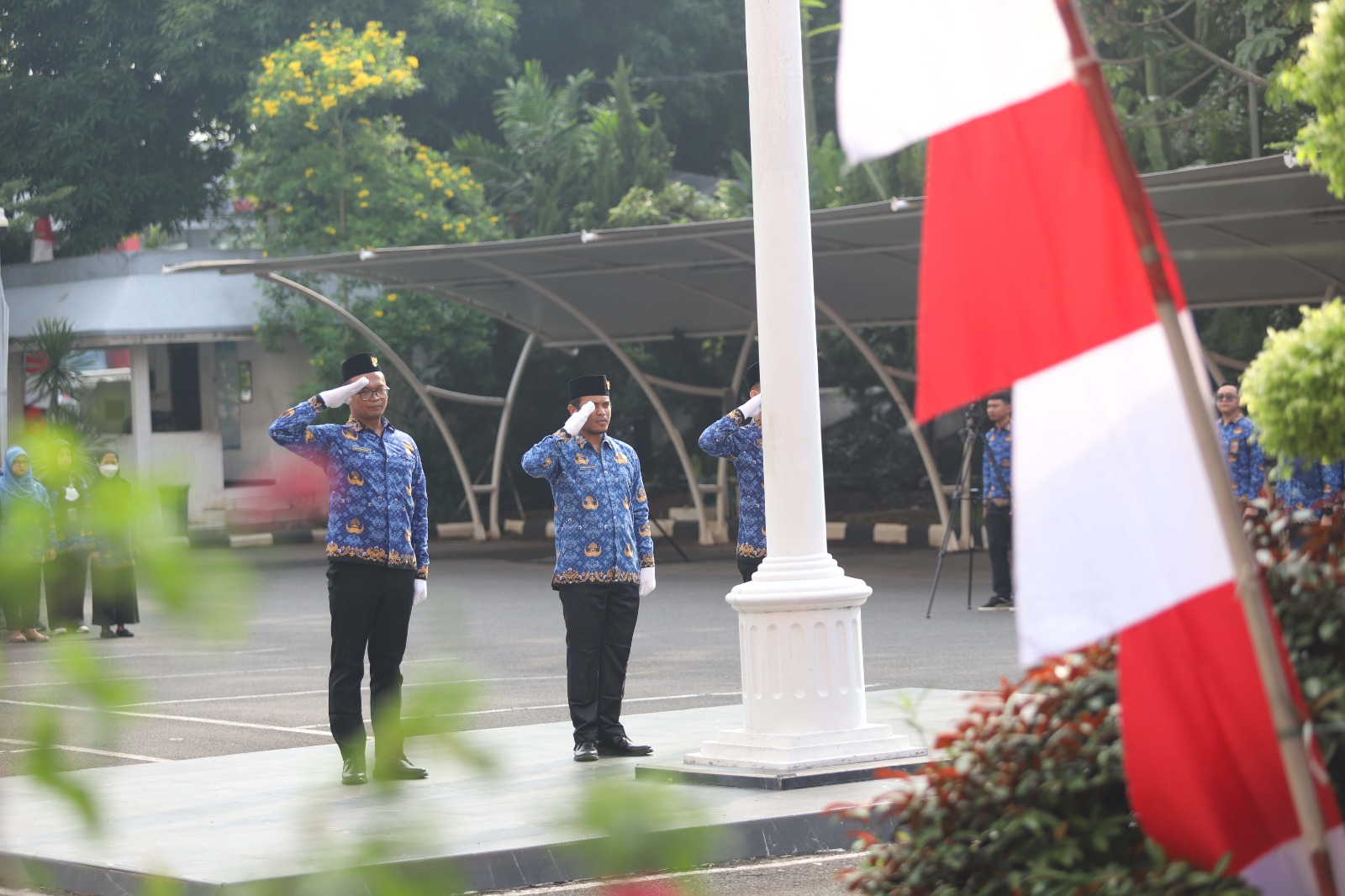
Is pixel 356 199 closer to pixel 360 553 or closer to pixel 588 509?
pixel 588 509

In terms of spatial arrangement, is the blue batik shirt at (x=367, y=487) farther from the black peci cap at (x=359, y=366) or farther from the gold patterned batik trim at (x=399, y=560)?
the black peci cap at (x=359, y=366)

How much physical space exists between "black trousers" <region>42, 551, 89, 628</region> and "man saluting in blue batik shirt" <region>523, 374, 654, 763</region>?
7.60 meters

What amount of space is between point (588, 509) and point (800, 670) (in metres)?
1.83

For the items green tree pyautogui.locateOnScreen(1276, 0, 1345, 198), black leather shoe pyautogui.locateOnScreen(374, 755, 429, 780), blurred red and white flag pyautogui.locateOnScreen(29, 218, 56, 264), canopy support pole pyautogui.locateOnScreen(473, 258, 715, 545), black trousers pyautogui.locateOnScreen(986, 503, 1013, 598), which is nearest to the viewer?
black leather shoe pyautogui.locateOnScreen(374, 755, 429, 780)

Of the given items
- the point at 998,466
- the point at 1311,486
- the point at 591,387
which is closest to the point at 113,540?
the point at 591,387

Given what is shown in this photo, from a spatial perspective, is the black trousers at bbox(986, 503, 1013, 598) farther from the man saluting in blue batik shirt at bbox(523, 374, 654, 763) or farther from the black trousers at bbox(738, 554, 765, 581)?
the man saluting in blue batik shirt at bbox(523, 374, 654, 763)

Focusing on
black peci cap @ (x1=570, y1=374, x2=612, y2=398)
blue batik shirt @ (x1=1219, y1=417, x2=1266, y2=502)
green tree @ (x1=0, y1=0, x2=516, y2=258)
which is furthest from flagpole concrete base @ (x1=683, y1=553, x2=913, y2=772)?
green tree @ (x1=0, y1=0, x2=516, y2=258)

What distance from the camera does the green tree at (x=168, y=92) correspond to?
3247 cm

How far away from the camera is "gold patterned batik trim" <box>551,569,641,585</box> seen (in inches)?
371

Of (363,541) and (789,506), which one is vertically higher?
(789,506)

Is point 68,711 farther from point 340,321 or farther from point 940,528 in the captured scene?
point 340,321

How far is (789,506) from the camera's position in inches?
322

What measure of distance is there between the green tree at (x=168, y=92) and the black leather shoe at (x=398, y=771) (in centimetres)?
3166

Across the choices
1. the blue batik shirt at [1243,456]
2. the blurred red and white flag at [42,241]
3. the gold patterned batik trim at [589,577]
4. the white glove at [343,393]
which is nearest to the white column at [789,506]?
the gold patterned batik trim at [589,577]
